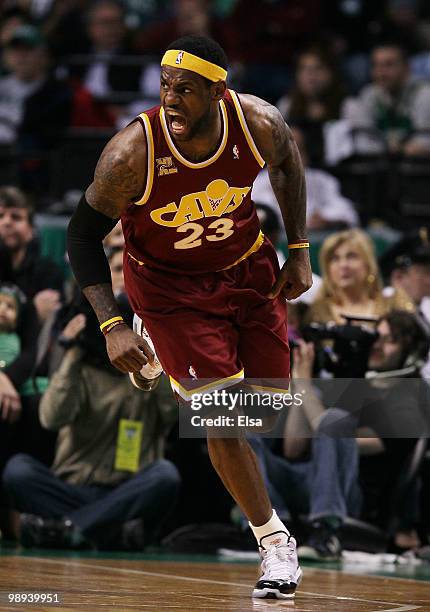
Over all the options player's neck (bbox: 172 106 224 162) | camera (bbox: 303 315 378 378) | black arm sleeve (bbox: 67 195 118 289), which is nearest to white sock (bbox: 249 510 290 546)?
black arm sleeve (bbox: 67 195 118 289)

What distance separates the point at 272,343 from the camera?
5.16 m

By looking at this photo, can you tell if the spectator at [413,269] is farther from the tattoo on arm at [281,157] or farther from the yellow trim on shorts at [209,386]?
the yellow trim on shorts at [209,386]

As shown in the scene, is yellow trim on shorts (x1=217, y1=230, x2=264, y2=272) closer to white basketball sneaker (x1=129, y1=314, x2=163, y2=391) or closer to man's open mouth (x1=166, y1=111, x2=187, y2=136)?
white basketball sneaker (x1=129, y1=314, x2=163, y2=391)

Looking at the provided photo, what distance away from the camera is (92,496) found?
7289 millimetres

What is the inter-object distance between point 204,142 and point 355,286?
3.21m

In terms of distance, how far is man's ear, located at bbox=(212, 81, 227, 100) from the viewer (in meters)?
4.84

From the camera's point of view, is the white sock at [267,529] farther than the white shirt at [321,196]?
No

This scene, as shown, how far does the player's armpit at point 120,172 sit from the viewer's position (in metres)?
4.77

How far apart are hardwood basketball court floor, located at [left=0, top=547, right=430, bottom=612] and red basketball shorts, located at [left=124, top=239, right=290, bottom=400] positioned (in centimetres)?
82

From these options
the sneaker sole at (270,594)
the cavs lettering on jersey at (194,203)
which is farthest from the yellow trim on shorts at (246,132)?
the sneaker sole at (270,594)

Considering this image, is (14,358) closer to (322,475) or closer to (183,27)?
(322,475)

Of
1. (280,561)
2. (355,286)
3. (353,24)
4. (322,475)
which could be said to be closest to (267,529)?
(280,561)

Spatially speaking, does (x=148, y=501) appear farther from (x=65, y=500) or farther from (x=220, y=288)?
(x=220, y=288)

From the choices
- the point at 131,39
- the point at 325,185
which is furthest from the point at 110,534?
the point at 131,39
